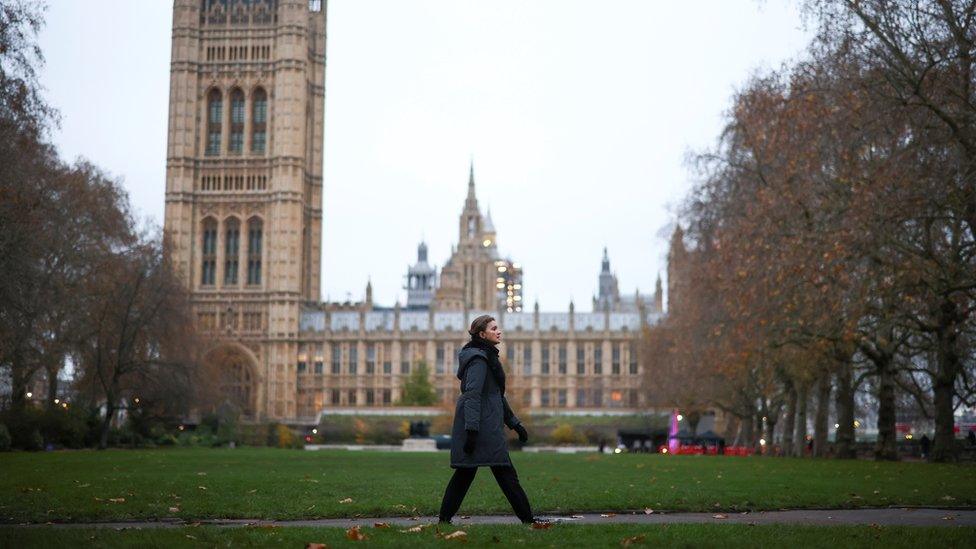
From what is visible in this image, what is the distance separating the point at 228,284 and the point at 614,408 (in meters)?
36.9

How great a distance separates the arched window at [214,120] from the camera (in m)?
113

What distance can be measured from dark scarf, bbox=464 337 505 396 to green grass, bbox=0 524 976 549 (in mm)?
1394

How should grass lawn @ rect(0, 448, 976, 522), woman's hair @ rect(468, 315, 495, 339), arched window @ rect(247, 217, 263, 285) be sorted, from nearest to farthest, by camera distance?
woman's hair @ rect(468, 315, 495, 339) → grass lawn @ rect(0, 448, 976, 522) → arched window @ rect(247, 217, 263, 285)

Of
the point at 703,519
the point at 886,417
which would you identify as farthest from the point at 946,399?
the point at 703,519

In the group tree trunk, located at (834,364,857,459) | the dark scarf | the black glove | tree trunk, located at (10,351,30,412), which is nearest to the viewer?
the black glove

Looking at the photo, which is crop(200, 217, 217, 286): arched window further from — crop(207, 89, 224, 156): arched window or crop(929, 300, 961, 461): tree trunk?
crop(929, 300, 961, 461): tree trunk

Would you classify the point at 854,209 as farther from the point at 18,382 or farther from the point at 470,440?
the point at 18,382

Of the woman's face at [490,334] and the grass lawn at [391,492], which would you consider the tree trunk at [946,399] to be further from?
the woman's face at [490,334]

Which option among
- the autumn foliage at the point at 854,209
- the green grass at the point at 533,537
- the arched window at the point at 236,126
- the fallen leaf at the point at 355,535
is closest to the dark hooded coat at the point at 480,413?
the green grass at the point at 533,537

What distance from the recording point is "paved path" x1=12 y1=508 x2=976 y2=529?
12672 mm

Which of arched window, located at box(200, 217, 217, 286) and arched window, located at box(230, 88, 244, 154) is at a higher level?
arched window, located at box(230, 88, 244, 154)

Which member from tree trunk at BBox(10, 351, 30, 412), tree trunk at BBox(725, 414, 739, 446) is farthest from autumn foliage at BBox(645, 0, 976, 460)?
tree trunk at BBox(725, 414, 739, 446)

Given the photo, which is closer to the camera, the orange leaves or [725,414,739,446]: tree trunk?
the orange leaves

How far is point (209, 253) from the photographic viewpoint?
112250 millimetres
